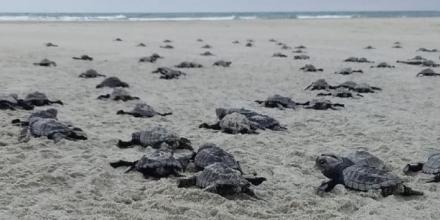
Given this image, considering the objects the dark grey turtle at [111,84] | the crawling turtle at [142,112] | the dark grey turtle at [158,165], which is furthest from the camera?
the dark grey turtle at [111,84]

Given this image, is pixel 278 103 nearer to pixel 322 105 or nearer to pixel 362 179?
pixel 322 105

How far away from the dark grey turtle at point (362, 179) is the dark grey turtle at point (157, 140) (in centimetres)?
197

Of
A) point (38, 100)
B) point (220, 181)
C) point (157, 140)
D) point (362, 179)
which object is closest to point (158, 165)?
point (220, 181)

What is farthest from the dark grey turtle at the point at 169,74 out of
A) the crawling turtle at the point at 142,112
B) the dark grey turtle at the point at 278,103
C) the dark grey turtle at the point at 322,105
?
the crawling turtle at the point at 142,112

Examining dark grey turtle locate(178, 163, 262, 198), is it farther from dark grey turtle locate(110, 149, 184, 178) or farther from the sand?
dark grey turtle locate(110, 149, 184, 178)

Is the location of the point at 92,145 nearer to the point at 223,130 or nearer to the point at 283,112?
the point at 223,130

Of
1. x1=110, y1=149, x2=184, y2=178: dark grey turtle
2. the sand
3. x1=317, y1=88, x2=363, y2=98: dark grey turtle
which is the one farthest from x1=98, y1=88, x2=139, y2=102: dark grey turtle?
x1=110, y1=149, x2=184, y2=178: dark grey turtle

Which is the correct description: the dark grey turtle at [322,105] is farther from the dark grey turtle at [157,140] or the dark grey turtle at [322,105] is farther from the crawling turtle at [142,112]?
the dark grey turtle at [157,140]

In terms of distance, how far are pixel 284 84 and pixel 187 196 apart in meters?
8.71

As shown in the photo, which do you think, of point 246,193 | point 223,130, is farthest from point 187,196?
point 223,130

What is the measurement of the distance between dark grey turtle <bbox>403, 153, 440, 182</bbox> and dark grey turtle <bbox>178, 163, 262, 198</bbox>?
1839mm

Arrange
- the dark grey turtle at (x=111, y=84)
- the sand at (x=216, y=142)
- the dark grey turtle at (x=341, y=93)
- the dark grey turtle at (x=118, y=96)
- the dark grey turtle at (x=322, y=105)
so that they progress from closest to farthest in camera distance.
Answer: the sand at (x=216, y=142) → the dark grey turtle at (x=322, y=105) → the dark grey turtle at (x=118, y=96) → the dark grey turtle at (x=341, y=93) → the dark grey turtle at (x=111, y=84)

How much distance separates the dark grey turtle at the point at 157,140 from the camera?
710cm

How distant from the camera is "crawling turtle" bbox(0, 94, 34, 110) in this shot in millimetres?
9359
